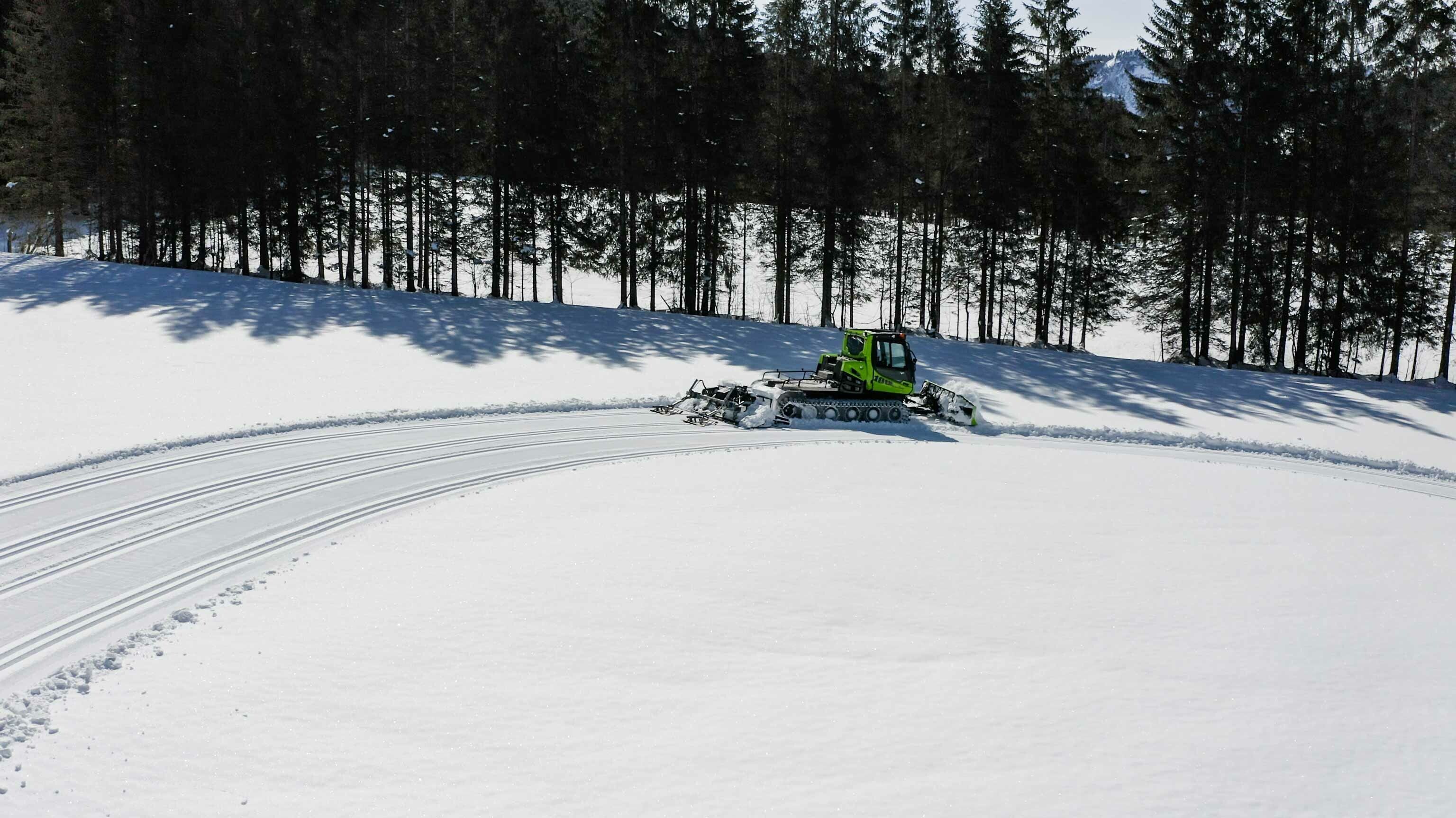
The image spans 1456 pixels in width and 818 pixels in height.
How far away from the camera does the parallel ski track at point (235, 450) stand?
47.8ft

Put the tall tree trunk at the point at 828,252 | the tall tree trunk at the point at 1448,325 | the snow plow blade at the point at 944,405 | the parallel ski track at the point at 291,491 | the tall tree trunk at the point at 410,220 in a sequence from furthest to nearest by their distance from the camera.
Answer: the tall tree trunk at the point at 410,220
the tall tree trunk at the point at 828,252
the tall tree trunk at the point at 1448,325
the snow plow blade at the point at 944,405
the parallel ski track at the point at 291,491

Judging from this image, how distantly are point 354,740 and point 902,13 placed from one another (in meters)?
35.4

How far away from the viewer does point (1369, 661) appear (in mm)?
9539

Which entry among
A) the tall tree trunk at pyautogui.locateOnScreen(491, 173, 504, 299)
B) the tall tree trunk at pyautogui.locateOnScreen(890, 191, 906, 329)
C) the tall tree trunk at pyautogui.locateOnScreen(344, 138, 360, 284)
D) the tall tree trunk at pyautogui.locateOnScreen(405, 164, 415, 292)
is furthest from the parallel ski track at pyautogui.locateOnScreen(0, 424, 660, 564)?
the tall tree trunk at pyautogui.locateOnScreen(344, 138, 360, 284)

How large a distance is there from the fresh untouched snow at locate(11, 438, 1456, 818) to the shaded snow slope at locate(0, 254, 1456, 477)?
30.3 ft

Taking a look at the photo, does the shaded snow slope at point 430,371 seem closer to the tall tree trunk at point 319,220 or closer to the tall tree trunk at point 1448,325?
the tall tree trunk at point 1448,325

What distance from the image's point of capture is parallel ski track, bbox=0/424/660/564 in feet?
40.9

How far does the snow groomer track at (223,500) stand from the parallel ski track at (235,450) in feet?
0.12

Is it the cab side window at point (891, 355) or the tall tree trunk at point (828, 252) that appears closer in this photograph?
the cab side window at point (891, 355)

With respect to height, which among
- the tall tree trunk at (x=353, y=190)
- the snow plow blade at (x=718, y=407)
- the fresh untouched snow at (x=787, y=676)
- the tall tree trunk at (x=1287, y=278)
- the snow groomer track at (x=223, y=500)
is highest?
the tall tree trunk at (x=353, y=190)

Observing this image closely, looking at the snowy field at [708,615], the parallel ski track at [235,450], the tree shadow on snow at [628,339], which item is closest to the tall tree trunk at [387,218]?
the tree shadow on snow at [628,339]

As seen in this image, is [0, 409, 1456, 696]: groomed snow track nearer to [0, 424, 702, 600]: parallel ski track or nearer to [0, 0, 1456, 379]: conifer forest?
[0, 424, 702, 600]: parallel ski track

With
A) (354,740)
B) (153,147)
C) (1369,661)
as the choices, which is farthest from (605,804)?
(153,147)

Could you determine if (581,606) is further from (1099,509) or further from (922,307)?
(922,307)
